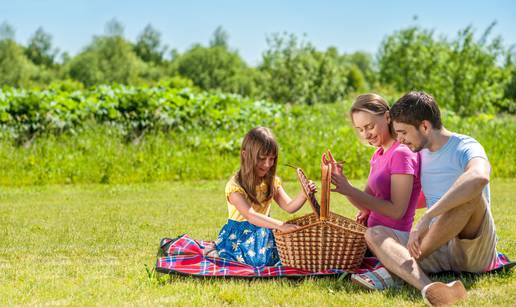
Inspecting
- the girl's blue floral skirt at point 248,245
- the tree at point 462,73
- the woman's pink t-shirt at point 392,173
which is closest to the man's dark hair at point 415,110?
the woman's pink t-shirt at point 392,173

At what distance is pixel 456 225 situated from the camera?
383 cm

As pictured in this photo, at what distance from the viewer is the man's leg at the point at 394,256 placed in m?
3.88

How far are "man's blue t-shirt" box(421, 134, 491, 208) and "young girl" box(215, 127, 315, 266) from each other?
960 millimetres

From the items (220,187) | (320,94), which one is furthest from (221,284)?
(320,94)

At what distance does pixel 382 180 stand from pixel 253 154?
35.9 inches

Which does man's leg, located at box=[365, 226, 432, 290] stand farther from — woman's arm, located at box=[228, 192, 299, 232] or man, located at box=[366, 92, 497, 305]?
woman's arm, located at box=[228, 192, 299, 232]

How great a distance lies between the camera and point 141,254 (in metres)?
5.41

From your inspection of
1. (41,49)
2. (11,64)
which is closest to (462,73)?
(11,64)

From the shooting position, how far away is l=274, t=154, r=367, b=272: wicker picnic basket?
4215 millimetres

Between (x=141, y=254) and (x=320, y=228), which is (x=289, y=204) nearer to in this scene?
(x=320, y=228)

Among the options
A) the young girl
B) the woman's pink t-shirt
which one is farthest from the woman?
the young girl

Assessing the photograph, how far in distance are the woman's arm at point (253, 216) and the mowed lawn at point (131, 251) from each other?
1.18 feet

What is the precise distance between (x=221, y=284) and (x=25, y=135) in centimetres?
807

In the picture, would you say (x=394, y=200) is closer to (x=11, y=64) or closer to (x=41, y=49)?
(x=11, y=64)
